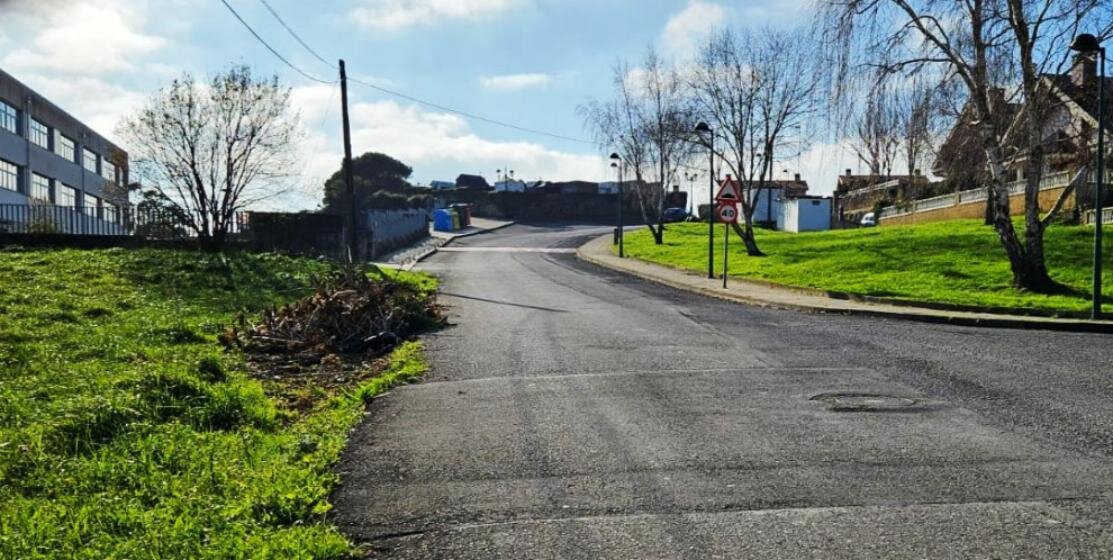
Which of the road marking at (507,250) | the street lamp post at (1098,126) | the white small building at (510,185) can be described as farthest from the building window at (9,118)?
the white small building at (510,185)

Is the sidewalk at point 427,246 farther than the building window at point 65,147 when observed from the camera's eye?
No

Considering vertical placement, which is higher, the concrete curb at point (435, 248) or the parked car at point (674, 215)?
the parked car at point (674, 215)

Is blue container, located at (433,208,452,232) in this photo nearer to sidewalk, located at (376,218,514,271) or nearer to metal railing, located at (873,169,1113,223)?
sidewalk, located at (376,218,514,271)

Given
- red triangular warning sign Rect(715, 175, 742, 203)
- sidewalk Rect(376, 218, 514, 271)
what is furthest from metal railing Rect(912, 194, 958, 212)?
red triangular warning sign Rect(715, 175, 742, 203)

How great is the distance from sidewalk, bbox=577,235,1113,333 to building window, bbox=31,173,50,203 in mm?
38741

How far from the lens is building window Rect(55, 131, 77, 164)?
197 feet

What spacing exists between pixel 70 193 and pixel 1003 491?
67292 millimetres

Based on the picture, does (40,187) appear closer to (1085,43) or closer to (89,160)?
→ (89,160)

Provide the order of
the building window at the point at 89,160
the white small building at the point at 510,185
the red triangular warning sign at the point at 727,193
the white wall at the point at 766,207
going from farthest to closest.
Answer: the white small building at the point at 510,185, the white wall at the point at 766,207, the building window at the point at 89,160, the red triangular warning sign at the point at 727,193

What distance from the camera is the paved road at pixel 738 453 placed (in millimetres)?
4676

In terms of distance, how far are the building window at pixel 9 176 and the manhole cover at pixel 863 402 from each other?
51.3m

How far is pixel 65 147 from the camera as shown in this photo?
203 ft

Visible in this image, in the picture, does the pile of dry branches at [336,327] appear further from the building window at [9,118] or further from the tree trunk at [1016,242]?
the building window at [9,118]

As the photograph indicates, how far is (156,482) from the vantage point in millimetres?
5562
